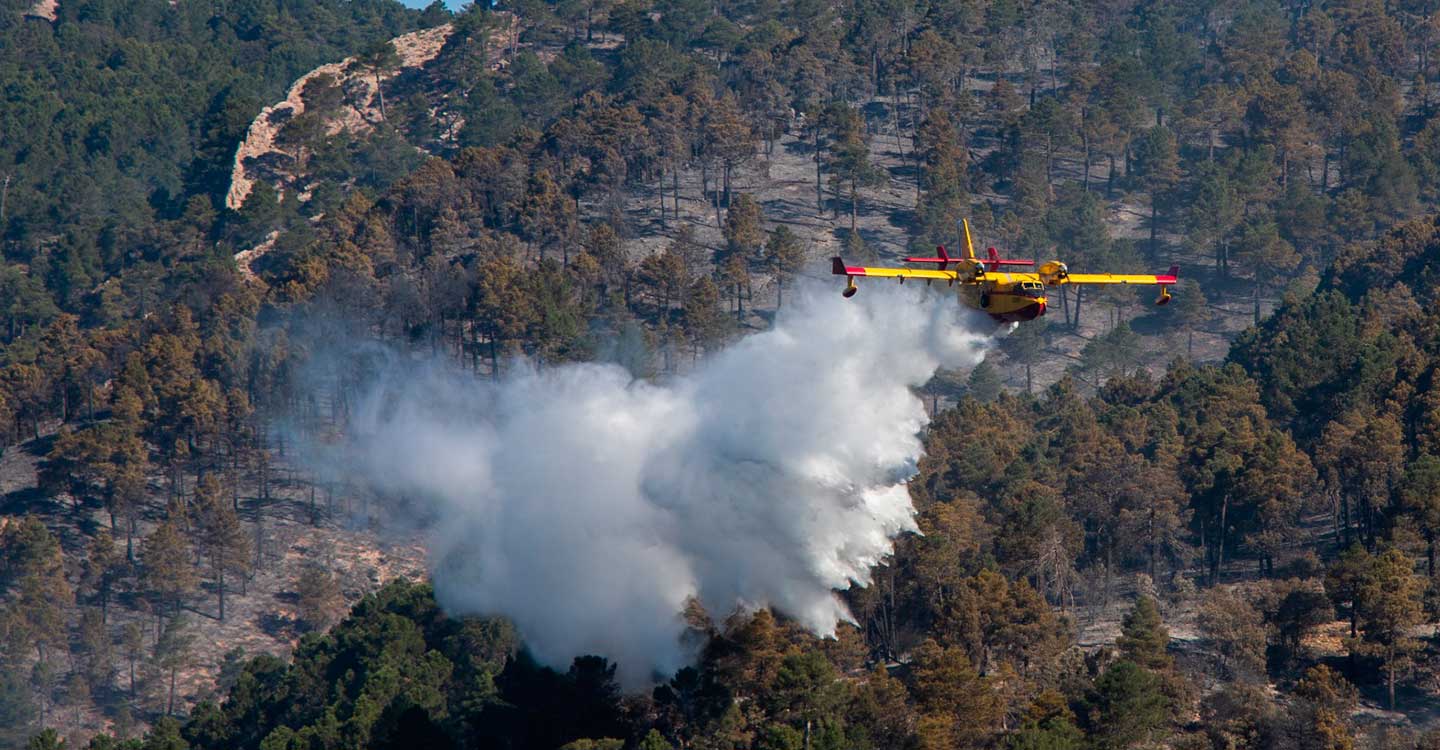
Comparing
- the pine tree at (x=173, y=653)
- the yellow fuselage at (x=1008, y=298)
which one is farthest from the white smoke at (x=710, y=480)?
the pine tree at (x=173, y=653)

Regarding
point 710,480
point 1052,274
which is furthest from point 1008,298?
point 710,480

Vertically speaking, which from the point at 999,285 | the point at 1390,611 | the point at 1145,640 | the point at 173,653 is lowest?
the point at 173,653

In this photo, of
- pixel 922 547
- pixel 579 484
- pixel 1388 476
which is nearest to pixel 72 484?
pixel 579 484

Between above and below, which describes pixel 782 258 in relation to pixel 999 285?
below

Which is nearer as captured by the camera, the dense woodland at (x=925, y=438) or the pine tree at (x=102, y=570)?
the dense woodland at (x=925, y=438)

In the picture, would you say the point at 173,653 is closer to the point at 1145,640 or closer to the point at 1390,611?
the point at 1145,640

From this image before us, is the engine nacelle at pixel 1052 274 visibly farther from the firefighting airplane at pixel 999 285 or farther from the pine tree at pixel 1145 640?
the pine tree at pixel 1145 640
